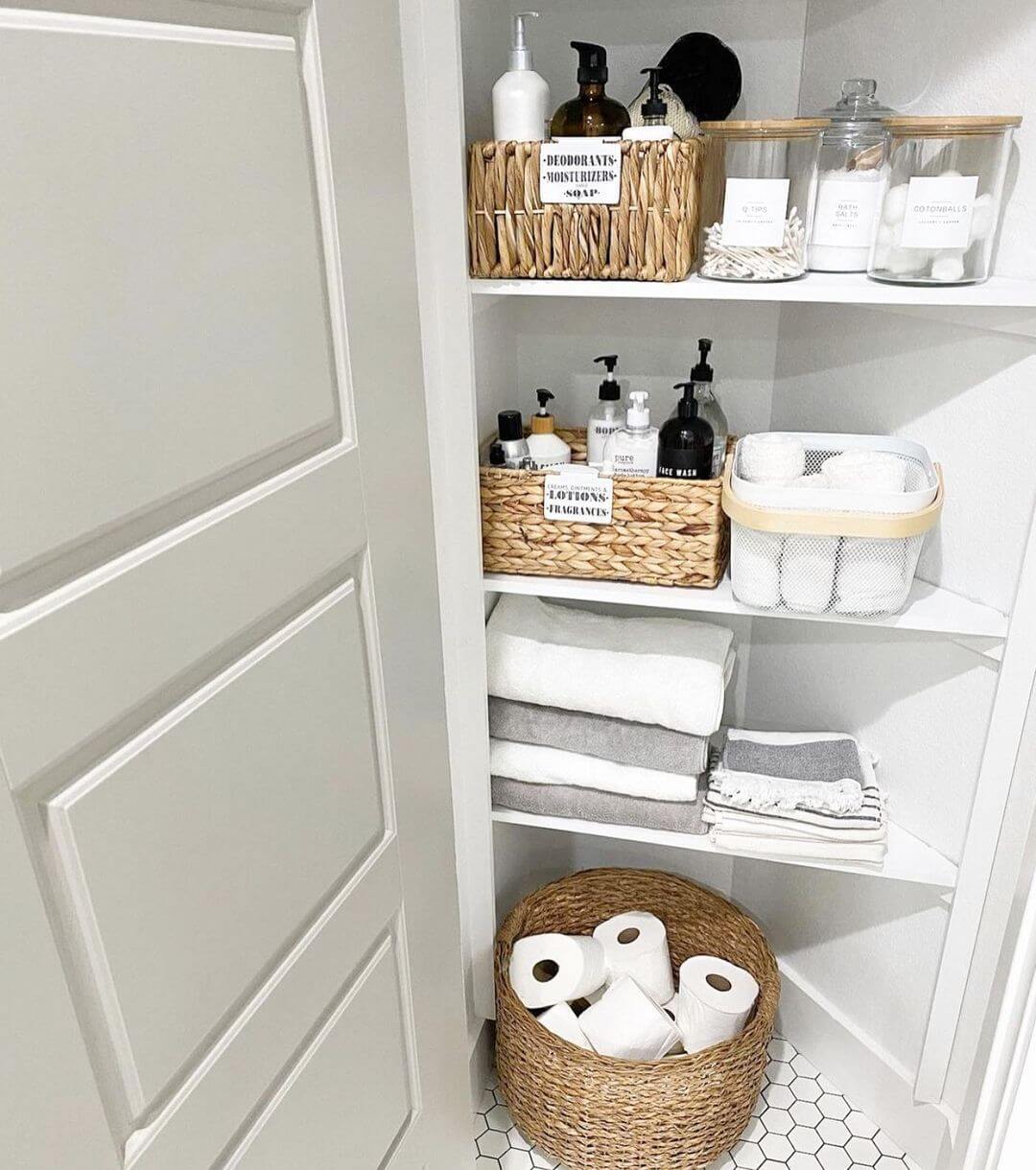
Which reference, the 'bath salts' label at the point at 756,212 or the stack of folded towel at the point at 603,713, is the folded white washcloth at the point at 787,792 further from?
the 'bath salts' label at the point at 756,212

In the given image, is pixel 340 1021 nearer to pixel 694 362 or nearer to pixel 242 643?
pixel 242 643

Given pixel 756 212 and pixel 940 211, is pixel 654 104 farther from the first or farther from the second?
pixel 940 211

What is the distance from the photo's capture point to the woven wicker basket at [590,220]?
1.00m

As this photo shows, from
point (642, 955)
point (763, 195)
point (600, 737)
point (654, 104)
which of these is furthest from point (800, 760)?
point (654, 104)

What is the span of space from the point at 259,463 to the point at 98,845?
28 cm

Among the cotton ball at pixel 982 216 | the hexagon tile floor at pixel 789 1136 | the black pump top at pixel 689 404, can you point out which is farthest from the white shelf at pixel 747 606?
the hexagon tile floor at pixel 789 1136

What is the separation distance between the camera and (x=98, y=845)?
570 mm

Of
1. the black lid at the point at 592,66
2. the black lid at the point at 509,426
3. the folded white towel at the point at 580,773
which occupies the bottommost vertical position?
the folded white towel at the point at 580,773

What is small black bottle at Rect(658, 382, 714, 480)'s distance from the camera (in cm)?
113

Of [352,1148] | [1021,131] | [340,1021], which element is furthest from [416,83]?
[352,1148]

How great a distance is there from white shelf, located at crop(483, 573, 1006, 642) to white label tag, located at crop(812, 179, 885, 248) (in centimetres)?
41

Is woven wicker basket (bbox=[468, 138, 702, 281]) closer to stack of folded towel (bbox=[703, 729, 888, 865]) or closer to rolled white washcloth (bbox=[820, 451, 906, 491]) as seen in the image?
rolled white washcloth (bbox=[820, 451, 906, 491])

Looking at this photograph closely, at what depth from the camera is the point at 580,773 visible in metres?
1.32

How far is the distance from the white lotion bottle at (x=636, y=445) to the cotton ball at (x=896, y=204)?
1.05 ft
